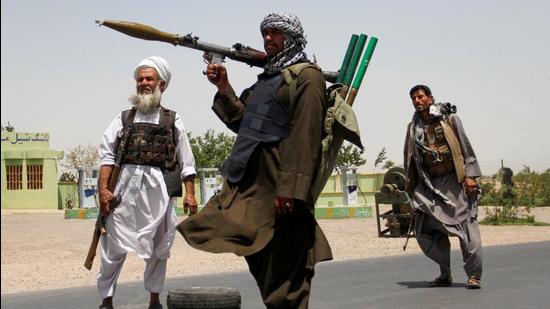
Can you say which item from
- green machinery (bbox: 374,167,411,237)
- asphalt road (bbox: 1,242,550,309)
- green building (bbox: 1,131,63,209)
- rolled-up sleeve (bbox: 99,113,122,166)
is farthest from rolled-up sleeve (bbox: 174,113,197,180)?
green building (bbox: 1,131,63,209)

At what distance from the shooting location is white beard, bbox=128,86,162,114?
6680 millimetres

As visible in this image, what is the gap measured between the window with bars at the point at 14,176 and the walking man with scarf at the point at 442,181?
3852 centimetres

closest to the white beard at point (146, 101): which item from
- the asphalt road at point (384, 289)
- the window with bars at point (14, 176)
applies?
the asphalt road at point (384, 289)

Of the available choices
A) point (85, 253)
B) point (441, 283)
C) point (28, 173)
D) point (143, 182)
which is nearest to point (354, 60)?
point (143, 182)

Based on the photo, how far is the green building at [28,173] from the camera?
145 ft

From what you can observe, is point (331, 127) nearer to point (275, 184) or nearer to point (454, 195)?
point (275, 184)

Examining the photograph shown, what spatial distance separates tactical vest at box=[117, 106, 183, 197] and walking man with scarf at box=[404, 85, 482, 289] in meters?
2.79

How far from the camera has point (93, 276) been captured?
414 inches

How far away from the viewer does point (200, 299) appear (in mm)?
4988

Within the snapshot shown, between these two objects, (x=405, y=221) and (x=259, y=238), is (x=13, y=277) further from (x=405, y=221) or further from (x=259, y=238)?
(x=405, y=221)

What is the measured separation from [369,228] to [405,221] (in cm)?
439

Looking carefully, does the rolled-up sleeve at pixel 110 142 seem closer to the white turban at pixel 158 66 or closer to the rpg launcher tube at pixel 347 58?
the white turban at pixel 158 66

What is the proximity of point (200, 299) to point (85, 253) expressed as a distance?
32.5 ft

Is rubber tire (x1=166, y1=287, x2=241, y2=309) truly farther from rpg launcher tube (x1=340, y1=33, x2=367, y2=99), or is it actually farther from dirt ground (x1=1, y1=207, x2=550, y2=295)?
dirt ground (x1=1, y1=207, x2=550, y2=295)
